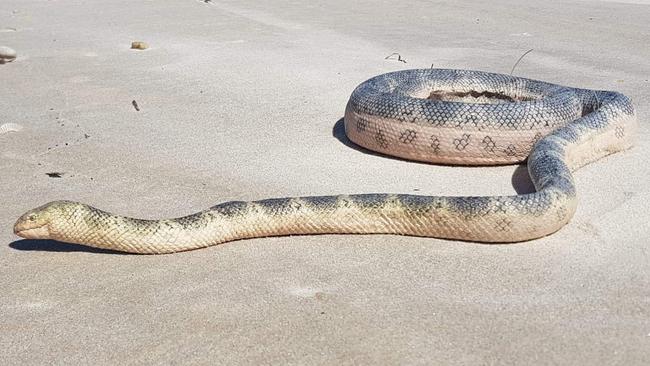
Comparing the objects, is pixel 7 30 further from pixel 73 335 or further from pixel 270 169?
pixel 73 335

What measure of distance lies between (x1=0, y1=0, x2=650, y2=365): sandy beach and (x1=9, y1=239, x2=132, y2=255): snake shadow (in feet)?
0.08

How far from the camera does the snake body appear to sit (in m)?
6.25

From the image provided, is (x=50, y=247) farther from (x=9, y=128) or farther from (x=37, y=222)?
(x=9, y=128)

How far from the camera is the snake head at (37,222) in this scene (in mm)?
6098

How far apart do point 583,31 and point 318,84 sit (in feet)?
22.4

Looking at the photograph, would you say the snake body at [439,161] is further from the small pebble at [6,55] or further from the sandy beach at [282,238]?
the small pebble at [6,55]

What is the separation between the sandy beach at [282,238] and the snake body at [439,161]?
15 centimetres

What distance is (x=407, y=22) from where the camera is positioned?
55.4 feet

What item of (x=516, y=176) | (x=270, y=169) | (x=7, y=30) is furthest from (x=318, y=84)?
(x=7, y=30)

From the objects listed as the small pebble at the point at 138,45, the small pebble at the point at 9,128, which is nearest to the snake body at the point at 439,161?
the small pebble at the point at 9,128

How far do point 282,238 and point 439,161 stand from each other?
2.39 meters

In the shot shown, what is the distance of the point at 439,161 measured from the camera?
326 inches

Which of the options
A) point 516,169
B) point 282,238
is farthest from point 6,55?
point 516,169

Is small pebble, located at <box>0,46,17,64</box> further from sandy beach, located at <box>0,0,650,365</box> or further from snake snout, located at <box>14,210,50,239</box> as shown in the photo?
snake snout, located at <box>14,210,50,239</box>
